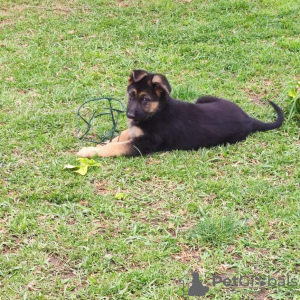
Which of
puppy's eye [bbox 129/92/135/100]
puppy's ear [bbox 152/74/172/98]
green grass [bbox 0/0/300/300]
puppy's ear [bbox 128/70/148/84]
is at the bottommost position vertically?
green grass [bbox 0/0/300/300]

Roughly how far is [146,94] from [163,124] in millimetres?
404

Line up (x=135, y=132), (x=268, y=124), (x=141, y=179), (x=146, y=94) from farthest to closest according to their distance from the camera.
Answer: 1. (x=268, y=124)
2. (x=135, y=132)
3. (x=146, y=94)
4. (x=141, y=179)

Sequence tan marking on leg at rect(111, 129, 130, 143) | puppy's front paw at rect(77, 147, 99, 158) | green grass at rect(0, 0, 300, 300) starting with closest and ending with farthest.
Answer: green grass at rect(0, 0, 300, 300), puppy's front paw at rect(77, 147, 99, 158), tan marking on leg at rect(111, 129, 130, 143)

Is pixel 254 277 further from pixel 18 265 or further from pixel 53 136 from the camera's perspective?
pixel 53 136

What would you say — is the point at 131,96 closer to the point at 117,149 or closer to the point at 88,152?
the point at 117,149

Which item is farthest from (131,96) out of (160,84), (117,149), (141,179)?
(141,179)

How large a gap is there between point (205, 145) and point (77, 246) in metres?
2.29

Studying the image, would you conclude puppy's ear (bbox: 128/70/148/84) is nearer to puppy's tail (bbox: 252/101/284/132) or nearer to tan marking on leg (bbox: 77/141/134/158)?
tan marking on leg (bbox: 77/141/134/158)

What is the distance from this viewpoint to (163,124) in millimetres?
5949

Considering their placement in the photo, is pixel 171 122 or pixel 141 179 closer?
pixel 141 179

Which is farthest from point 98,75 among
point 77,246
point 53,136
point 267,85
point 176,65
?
point 77,246

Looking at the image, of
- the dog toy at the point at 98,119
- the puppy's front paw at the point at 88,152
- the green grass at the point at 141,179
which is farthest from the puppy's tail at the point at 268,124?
the puppy's front paw at the point at 88,152

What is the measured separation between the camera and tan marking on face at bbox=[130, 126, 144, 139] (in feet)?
19.4

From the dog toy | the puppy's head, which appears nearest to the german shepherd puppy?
the puppy's head
